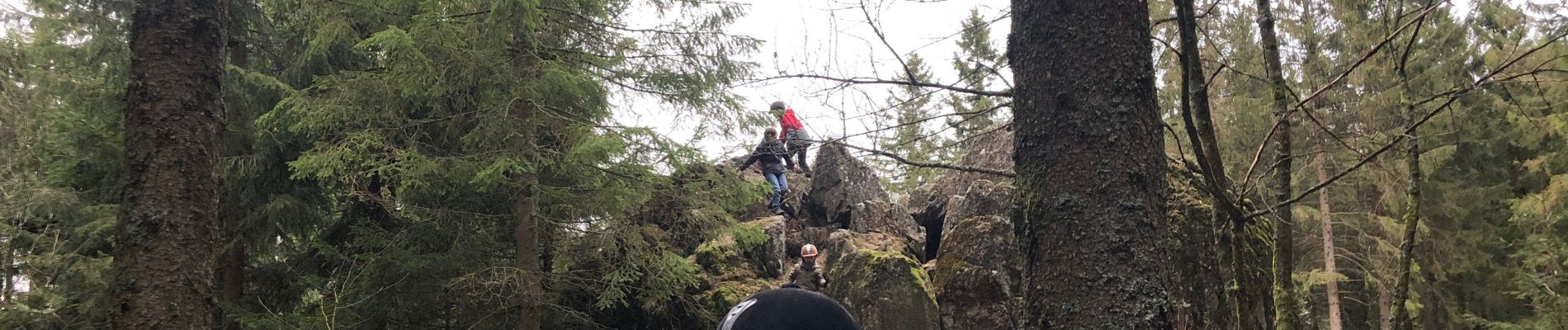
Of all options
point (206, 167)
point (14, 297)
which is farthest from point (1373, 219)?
point (14, 297)

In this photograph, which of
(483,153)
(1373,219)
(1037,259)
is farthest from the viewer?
(1373,219)

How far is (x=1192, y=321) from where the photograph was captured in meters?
4.48

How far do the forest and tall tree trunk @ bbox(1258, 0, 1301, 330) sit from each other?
2 cm

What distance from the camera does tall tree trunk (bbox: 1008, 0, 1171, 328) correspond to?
2.44m

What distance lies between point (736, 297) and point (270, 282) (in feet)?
18.7

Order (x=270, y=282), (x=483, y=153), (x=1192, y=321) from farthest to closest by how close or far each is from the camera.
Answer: (x=270, y=282) < (x=483, y=153) < (x=1192, y=321)

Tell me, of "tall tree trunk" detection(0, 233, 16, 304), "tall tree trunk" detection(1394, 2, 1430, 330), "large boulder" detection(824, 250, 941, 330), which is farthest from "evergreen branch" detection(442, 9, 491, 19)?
"tall tree trunk" detection(1394, 2, 1430, 330)

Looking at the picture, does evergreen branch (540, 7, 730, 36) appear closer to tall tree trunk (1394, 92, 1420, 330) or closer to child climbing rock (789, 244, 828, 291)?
child climbing rock (789, 244, 828, 291)

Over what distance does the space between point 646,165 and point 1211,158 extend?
545 cm

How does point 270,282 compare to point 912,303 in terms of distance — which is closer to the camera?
point 912,303

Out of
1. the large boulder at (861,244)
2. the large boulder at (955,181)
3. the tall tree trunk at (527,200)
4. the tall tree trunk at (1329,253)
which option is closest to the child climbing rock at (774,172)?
the large boulder at (861,244)

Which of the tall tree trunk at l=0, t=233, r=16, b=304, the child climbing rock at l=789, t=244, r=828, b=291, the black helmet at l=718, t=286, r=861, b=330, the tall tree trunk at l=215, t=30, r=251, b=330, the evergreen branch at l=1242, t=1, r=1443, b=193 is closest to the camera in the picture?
the evergreen branch at l=1242, t=1, r=1443, b=193

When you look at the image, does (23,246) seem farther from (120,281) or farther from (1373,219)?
(1373,219)

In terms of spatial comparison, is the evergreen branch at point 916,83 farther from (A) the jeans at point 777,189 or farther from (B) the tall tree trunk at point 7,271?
(B) the tall tree trunk at point 7,271
